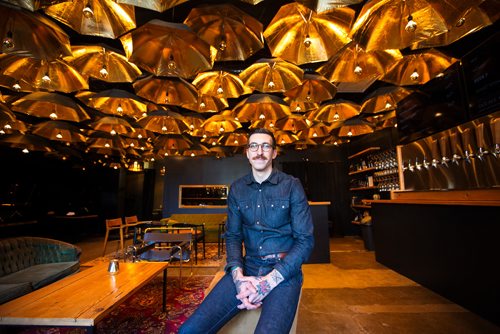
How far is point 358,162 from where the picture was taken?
8820mm

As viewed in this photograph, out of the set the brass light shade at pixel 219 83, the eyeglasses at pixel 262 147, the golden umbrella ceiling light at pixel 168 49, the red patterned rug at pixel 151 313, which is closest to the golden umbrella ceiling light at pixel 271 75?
the brass light shade at pixel 219 83

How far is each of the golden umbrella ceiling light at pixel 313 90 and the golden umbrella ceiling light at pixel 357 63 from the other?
0.59 meters

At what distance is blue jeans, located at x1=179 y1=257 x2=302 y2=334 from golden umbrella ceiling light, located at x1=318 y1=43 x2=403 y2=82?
2.77 meters

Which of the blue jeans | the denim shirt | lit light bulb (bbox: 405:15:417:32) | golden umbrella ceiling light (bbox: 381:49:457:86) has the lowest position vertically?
the blue jeans

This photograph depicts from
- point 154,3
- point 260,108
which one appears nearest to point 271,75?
point 260,108

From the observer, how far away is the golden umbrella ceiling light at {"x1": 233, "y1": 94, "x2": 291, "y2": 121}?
4375 mm

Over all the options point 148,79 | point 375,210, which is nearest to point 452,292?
point 375,210

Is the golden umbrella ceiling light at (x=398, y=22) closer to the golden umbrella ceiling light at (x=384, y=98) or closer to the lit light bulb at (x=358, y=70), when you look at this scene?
the lit light bulb at (x=358, y=70)

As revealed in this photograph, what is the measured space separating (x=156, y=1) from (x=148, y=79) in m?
1.95

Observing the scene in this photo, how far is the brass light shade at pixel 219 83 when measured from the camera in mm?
3621

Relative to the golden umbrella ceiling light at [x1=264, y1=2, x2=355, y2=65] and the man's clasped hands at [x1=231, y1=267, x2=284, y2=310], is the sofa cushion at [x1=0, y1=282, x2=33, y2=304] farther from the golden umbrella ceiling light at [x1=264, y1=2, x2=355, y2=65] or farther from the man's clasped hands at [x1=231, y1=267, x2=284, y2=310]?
the golden umbrella ceiling light at [x1=264, y1=2, x2=355, y2=65]

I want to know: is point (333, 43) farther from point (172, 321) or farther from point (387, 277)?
point (387, 277)

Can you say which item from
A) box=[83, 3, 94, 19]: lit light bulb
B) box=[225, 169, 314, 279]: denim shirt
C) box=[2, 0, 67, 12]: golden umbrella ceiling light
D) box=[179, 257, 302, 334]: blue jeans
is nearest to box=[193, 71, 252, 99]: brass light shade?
box=[83, 3, 94, 19]: lit light bulb

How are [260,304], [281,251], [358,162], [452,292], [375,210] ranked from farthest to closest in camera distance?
[358,162], [375,210], [452,292], [281,251], [260,304]
